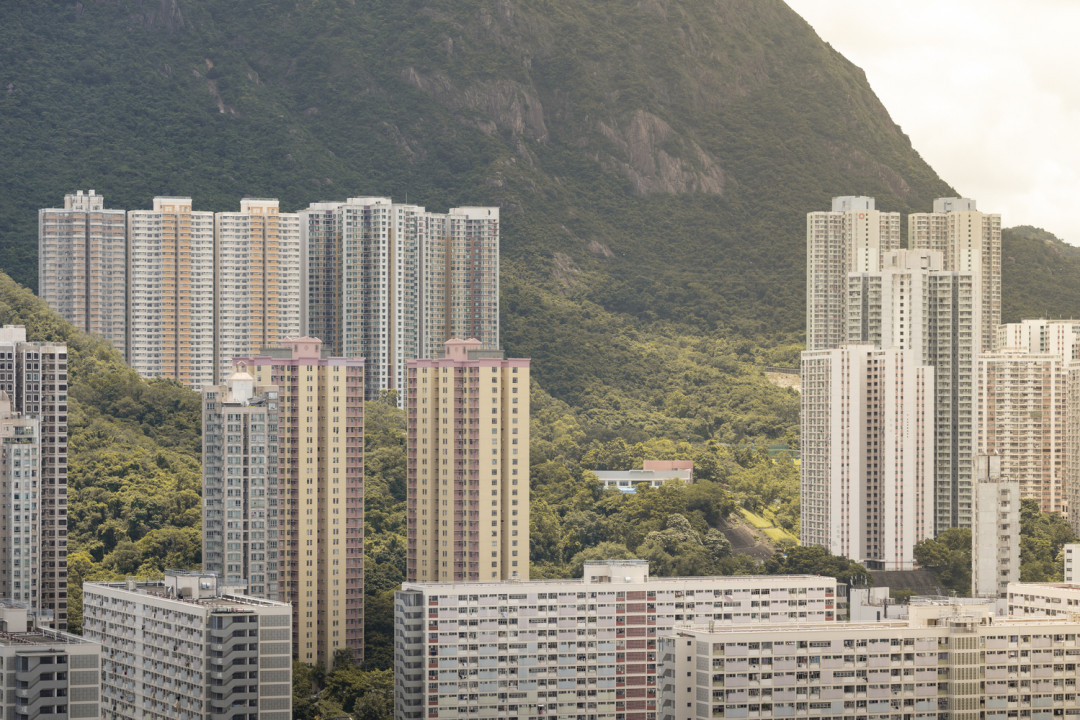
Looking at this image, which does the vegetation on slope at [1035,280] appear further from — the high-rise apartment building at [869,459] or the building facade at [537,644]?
the building facade at [537,644]

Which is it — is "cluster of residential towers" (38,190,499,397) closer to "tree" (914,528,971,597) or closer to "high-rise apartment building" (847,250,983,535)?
"high-rise apartment building" (847,250,983,535)

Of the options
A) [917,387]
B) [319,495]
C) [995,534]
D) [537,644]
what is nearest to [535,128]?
[917,387]

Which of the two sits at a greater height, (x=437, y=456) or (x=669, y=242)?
(x=669, y=242)

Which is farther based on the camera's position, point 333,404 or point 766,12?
point 766,12

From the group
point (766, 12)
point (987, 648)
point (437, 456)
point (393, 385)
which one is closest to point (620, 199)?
point (766, 12)

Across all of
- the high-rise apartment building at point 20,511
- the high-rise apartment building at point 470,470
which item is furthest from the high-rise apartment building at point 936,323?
the high-rise apartment building at point 20,511

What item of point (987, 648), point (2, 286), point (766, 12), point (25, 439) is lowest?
point (987, 648)

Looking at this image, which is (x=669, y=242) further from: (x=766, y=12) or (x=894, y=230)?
(x=894, y=230)

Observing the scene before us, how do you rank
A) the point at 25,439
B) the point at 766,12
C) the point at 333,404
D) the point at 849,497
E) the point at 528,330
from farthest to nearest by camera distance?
1. the point at 766,12
2. the point at 528,330
3. the point at 849,497
4. the point at 333,404
5. the point at 25,439
